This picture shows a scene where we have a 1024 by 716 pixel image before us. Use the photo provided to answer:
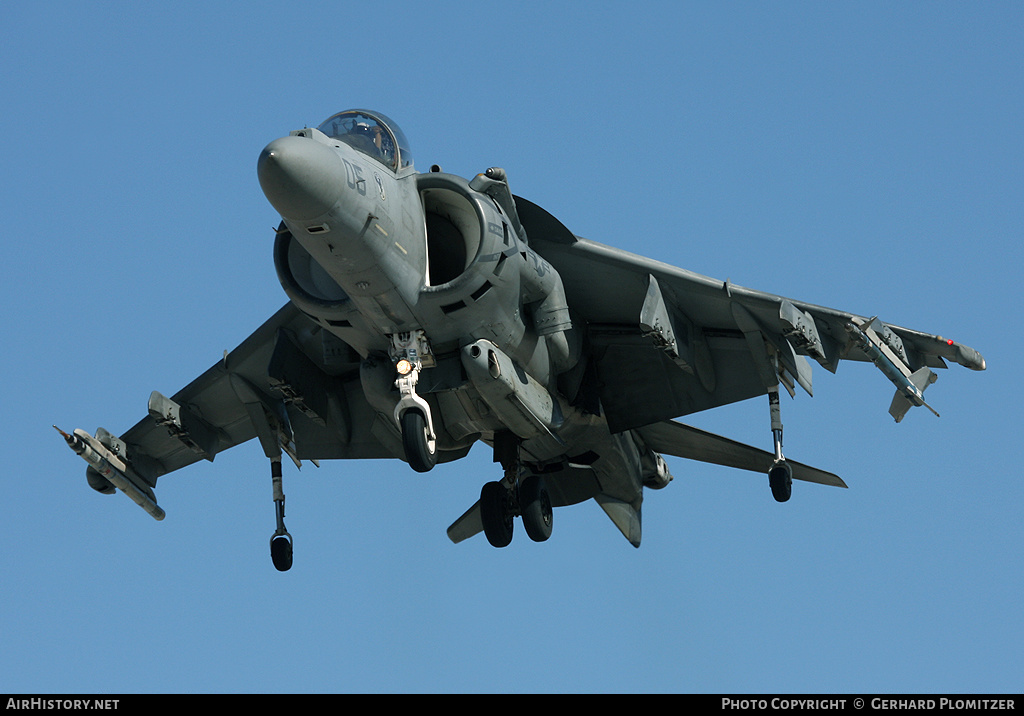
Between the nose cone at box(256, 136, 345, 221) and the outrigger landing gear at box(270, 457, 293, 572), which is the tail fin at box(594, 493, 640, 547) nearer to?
the outrigger landing gear at box(270, 457, 293, 572)

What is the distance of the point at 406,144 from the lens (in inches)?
705

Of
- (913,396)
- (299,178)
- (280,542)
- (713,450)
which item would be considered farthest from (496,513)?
(299,178)

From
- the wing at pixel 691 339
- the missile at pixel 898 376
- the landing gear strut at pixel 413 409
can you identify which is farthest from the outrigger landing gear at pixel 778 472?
the landing gear strut at pixel 413 409

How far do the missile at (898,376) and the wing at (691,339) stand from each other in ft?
0.04

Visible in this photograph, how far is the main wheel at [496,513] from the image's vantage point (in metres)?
19.6

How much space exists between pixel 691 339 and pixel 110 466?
314 inches

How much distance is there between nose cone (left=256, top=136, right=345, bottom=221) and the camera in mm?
15578

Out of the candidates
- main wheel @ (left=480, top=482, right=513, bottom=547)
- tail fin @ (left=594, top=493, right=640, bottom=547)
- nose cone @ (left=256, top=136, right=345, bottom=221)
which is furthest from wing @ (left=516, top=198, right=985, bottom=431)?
nose cone @ (left=256, top=136, right=345, bottom=221)

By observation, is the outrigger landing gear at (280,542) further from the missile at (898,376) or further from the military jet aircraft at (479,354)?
the missile at (898,376)

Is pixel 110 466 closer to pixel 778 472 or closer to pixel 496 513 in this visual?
pixel 496 513
